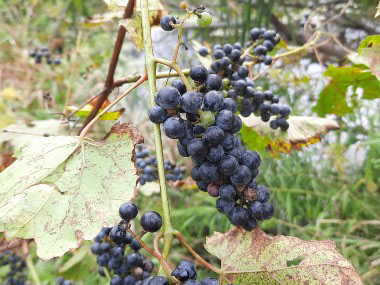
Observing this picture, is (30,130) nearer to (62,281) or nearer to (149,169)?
(149,169)

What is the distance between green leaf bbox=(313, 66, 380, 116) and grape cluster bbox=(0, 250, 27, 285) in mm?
1210

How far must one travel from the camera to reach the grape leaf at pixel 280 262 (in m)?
0.47

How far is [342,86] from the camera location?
3.38 ft

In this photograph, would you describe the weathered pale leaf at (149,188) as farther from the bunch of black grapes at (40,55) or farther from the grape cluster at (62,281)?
the bunch of black grapes at (40,55)

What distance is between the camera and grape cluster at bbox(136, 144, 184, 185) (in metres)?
1.26

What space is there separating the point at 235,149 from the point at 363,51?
343mm

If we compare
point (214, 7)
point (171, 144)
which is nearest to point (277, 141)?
point (171, 144)

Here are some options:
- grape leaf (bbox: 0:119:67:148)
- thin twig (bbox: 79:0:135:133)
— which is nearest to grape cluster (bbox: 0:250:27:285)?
grape leaf (bbox: 0:119:67:148)

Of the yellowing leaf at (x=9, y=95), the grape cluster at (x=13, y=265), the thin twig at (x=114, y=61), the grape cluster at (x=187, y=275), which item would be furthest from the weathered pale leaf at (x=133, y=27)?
the yellowing leaf at (x=9, y=95)

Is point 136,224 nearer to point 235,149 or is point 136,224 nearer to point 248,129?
point 248,129

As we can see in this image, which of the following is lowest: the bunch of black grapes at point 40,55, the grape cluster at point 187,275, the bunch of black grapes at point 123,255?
the bunch of black grapes at point 123,255

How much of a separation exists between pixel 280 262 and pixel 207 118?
0.21 metres

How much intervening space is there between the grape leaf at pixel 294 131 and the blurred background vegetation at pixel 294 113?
0.59 ft

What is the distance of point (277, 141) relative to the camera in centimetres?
95
